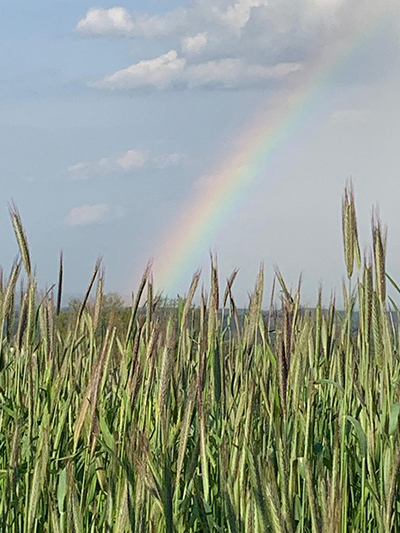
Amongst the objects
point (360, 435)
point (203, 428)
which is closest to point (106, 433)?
point (203, 428)

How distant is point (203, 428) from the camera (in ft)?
4.17

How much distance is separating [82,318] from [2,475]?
440 millimetres

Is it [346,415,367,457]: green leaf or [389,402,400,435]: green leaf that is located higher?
[389,402,400,435]: green leaf

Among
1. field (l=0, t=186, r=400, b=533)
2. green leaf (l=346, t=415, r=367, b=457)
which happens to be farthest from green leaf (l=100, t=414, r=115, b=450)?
green leaf (l=346, t=415, r=367, b=457)

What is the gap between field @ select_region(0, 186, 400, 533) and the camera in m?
1.14

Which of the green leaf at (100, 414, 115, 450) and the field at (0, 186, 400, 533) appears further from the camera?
the green leaf at (100, 414, 115, 450)

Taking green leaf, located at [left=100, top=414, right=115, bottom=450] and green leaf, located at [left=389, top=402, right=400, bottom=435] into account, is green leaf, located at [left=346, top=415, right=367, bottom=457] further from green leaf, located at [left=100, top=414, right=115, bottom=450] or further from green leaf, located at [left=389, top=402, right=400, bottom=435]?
green leaf, located at [left=100, top=414, right=115, bottom=450]

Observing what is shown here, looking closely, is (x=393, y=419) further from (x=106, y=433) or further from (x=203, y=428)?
(x=106, y=433)

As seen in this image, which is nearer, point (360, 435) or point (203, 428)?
point (203, 428)

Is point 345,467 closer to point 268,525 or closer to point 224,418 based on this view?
point 224,418

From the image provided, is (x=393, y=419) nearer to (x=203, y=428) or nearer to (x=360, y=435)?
(x=360, y=435)

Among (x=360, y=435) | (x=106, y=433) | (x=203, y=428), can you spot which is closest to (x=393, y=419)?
(x=360, y=435)

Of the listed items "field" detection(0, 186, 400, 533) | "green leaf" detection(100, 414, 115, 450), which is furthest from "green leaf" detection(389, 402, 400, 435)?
"green leaf" detection(100, 414, 115, 450)

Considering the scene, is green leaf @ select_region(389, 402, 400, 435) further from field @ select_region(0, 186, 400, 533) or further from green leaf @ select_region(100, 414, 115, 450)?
green leaf @ select_region(100, 414, 115, 450)
